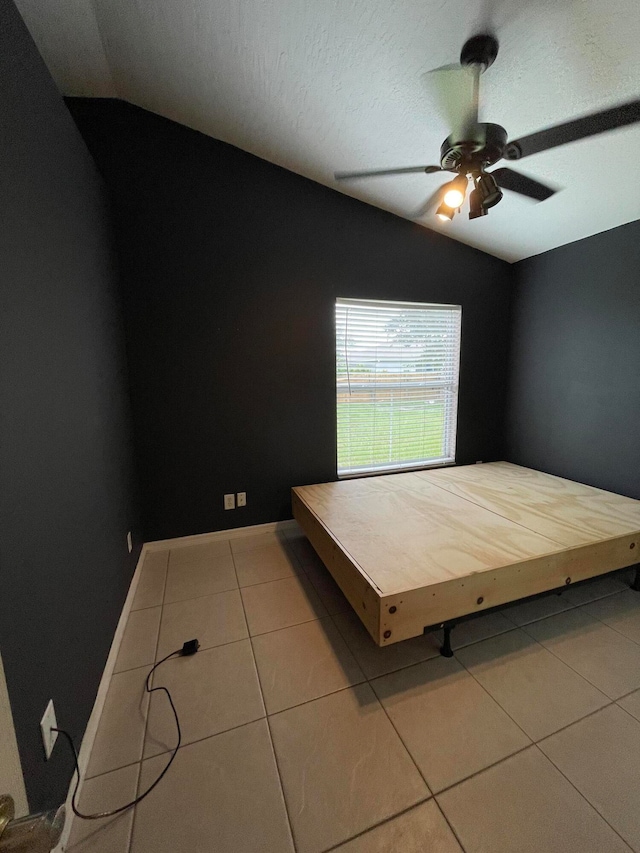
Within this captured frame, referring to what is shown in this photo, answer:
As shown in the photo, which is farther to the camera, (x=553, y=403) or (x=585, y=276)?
(x=553, y=403)

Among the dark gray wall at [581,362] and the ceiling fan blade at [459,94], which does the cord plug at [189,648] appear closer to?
the ceiling fan blade at [459,94]

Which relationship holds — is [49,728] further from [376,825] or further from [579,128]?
[579,128]

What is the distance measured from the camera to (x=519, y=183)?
159cm

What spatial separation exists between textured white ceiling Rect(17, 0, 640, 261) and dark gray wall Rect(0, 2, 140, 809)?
2.24 feet

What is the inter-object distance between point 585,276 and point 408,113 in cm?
195

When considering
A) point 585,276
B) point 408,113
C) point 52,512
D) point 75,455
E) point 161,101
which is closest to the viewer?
point 52,512

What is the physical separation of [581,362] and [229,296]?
2912mm

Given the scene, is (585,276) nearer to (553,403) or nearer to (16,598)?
(553,403)

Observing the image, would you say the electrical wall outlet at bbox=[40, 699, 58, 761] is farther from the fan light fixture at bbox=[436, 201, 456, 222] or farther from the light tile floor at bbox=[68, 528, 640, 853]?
the fan light fixture at bbox=[436, 201, 456, 222]

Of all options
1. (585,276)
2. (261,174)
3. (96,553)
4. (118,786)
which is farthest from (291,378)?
(585,276)

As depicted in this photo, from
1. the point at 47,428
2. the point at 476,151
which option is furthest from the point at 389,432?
the point at 47,428

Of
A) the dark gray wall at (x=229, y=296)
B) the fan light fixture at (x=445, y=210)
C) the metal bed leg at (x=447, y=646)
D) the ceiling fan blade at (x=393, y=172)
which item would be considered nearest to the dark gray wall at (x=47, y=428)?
the dark gray wall at (x=229, y=296)

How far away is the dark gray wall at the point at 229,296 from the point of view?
219cm

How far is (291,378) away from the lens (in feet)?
8.56
